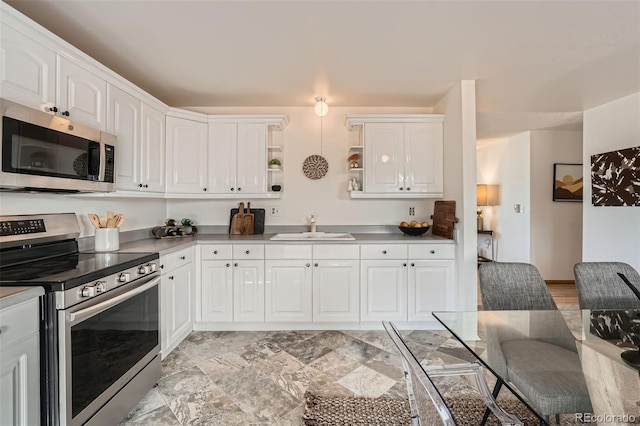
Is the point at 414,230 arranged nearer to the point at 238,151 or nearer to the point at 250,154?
the point at 250,154

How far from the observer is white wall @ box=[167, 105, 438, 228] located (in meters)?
3.50

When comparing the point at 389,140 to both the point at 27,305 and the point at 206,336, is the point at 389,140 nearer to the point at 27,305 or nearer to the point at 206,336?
the point at 206,336

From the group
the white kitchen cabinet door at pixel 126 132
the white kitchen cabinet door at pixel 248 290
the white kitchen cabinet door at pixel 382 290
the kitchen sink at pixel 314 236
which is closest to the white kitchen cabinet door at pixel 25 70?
the white kitchen cabinet door at pixel 126 132

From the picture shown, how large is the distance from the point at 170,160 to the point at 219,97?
89 cm

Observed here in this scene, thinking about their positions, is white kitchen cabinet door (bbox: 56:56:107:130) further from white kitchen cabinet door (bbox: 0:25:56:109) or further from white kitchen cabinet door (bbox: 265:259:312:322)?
white kitchen cabinet door (bbox: 265:259:312:322)

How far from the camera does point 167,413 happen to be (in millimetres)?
1778

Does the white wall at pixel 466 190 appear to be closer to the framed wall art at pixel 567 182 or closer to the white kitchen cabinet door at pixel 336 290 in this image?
the white kitchen cabinet door at pixel 336 290

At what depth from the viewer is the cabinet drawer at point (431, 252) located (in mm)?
2906

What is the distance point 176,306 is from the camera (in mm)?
2533

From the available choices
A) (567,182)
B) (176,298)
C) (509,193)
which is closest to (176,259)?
(176,298)

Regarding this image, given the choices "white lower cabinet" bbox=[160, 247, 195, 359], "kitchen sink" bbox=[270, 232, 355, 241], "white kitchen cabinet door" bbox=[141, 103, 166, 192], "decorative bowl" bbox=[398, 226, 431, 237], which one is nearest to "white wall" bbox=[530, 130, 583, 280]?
"decorative bowl" bbox=[398, 226, 431, 237]

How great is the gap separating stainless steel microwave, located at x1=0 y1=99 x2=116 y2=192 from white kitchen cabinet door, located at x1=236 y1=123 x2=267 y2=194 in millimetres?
1274

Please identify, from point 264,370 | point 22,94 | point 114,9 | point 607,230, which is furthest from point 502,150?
→ point 22,94

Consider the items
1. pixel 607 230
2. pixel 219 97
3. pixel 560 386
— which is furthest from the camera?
pixel 607 230
